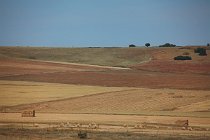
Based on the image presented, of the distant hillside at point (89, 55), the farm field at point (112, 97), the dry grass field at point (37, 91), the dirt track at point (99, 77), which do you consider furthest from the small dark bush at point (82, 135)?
the distant hillside at point (89, 55)

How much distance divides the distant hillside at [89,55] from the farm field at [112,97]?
3.59ft

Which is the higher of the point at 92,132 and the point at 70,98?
the point at 70,98

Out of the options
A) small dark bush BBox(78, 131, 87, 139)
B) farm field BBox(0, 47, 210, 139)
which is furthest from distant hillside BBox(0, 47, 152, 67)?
small dark bush BBox(78, 131, 87, 139)

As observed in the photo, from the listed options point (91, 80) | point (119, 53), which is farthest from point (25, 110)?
point (119, 53)

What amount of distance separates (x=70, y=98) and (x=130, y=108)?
742cm

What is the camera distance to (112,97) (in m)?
50.2

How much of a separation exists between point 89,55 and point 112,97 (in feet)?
170

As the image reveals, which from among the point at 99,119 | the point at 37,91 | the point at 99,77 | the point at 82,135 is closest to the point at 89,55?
the point at 99,77

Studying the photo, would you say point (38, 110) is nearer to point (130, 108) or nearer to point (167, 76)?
point (130, 108)

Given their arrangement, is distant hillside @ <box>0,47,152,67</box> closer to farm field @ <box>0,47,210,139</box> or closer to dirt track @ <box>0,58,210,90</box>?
farm field @ <box>0,47,210,139</box>

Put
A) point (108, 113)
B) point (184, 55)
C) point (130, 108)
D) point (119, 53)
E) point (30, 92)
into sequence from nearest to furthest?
point (108, 113) < point (130, 108) < point (30, 92) < point (184, 55) < point (119, 53)

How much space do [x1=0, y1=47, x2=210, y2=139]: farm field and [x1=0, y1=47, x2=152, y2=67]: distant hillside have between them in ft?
3.59

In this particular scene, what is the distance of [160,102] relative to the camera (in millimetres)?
47594

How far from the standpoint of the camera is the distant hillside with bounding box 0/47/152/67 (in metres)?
93.9
